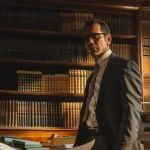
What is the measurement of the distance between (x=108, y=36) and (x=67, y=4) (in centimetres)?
176

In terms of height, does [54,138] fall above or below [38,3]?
below

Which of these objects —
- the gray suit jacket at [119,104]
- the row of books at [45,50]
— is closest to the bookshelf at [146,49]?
the row of books at [45,50]

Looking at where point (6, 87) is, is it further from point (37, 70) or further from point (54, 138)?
point (54, 138)

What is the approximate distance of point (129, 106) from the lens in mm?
2059

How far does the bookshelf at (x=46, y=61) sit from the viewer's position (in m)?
3.91

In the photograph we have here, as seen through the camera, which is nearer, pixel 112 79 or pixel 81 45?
pixel 112 79

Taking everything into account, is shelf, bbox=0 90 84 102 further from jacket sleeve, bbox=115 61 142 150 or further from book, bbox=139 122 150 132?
jacket sleeve, bbox=115 61 142 150

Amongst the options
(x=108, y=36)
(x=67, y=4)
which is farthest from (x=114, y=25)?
(x=108, y=36)

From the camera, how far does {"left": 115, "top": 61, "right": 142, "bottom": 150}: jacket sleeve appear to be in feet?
6.63

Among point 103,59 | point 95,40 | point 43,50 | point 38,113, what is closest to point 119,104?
point 103,59

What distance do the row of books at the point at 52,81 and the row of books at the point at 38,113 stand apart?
0.40 feet

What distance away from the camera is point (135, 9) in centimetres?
428

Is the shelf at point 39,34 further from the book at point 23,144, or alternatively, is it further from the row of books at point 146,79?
the book at point 23,144

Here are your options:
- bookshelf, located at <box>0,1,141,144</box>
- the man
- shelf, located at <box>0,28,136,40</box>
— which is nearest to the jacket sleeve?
the man
